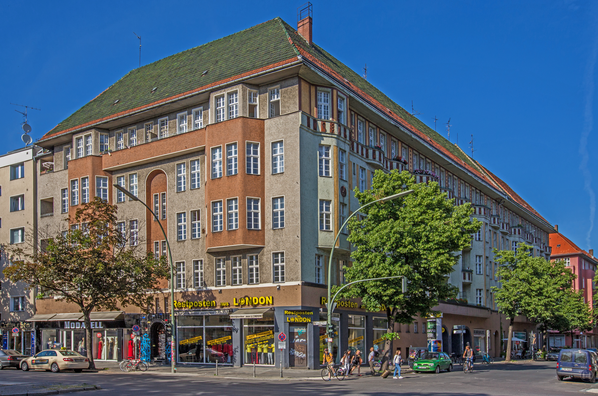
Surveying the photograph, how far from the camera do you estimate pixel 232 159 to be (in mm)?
39469

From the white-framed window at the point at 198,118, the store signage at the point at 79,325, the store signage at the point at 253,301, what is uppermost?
the white-framed window at the point at 198,118

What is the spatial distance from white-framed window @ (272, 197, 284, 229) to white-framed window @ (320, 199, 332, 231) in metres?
2.47

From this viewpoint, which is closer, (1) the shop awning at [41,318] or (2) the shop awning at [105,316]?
(2) the shop awning at [105,316]

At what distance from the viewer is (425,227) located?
36219 millimetres

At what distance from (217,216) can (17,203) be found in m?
24.4

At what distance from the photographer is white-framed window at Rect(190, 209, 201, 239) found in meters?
42.0

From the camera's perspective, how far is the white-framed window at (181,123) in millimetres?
43938

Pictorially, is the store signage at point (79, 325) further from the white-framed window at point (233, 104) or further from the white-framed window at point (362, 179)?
the white-framed window at point (362, 179)

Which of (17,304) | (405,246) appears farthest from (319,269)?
(17,304)

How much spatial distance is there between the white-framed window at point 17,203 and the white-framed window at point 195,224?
65.1 feet

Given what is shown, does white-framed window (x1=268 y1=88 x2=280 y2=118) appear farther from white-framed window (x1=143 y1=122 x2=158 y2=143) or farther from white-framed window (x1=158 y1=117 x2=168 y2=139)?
white-framed window (x1=143 y1=122 x2=158 y2=143)

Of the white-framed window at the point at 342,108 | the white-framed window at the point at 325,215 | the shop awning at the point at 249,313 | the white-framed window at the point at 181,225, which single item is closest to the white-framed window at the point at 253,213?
the white-framed window at the point at 325,215

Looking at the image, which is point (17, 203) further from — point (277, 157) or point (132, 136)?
point (277, 157)

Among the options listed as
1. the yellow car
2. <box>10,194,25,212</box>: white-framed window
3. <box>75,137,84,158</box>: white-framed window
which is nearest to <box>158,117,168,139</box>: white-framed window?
<box>75,137,84,158</box>: white-framed window
